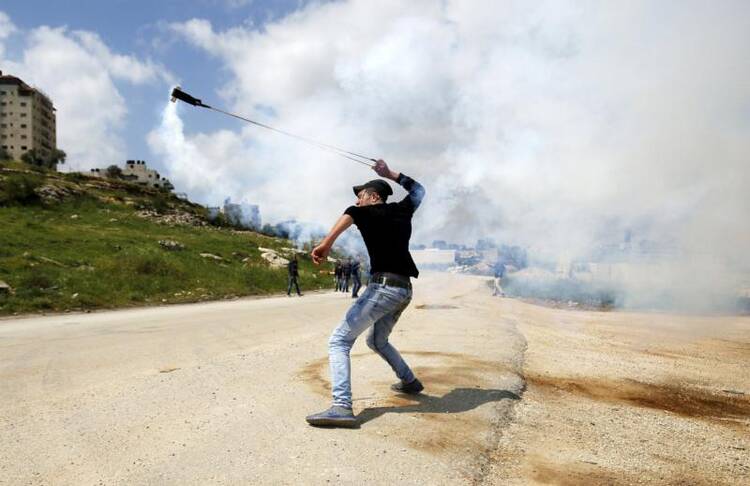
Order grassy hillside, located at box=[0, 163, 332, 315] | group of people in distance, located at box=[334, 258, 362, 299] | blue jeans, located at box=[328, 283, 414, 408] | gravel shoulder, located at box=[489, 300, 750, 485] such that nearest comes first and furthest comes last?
gravel shoulder, located at box=[489, 300, 750, 485], blue jeans, located at box=[328, 283, 414, 408], grassy hillside, located at box=[0, 163, 332, 315], group of people in distance, located at box=[334, 258, 362, 299]

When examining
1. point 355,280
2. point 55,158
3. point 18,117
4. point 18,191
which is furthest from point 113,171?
point 355,280

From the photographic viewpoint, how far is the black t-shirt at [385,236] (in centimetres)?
453

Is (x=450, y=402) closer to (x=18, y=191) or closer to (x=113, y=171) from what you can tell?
(x=18, y=191)

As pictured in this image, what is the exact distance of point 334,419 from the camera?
4109mm

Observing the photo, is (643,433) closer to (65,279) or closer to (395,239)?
(395,239)

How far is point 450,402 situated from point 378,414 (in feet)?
2.51

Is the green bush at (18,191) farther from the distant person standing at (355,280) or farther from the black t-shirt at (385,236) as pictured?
the black t-shirt at (385,236)

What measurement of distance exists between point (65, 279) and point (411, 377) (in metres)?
17.4

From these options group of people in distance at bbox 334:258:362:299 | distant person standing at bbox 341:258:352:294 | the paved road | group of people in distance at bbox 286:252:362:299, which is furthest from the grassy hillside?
the paved road

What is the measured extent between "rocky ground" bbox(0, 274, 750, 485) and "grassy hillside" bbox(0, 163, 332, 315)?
9.57 meters

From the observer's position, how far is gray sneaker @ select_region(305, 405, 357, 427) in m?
4.11

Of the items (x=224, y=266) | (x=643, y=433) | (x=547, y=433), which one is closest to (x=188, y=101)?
(x=547, y=433)

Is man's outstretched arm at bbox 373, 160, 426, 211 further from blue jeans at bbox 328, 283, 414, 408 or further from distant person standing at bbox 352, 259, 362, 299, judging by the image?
distant person standing at bbox 352, 259, 362, 299

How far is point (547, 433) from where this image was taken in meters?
4.32
